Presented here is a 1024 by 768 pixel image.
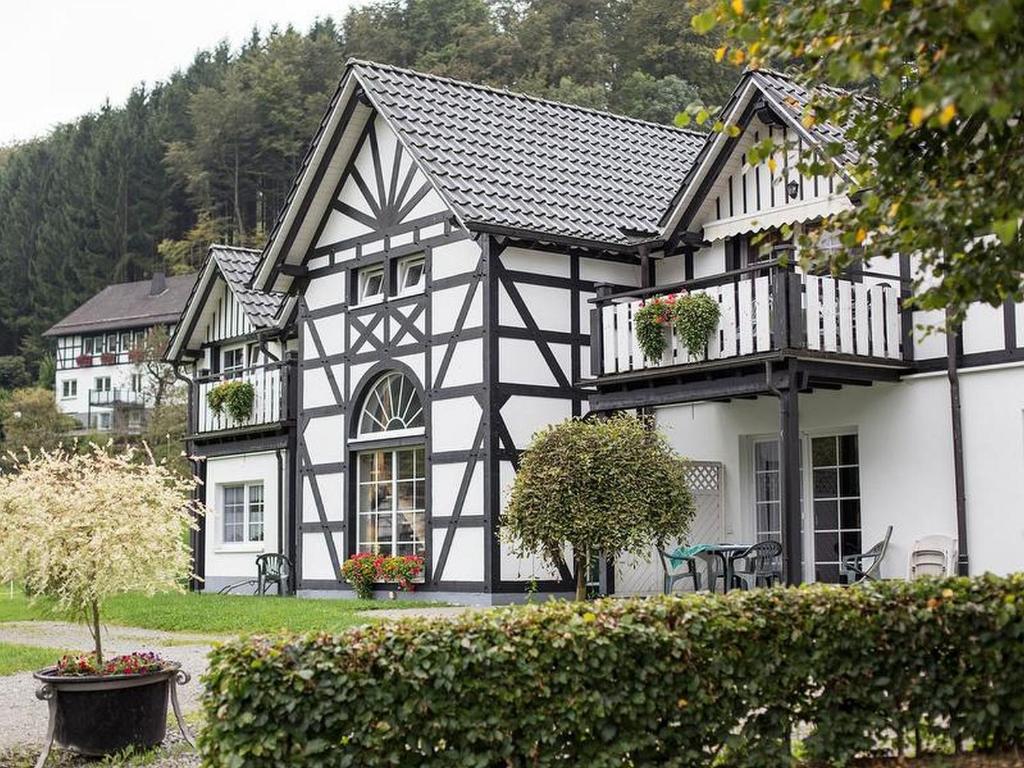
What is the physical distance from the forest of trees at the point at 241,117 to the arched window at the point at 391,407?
2287cm

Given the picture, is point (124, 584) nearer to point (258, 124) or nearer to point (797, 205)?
point (797, 205)

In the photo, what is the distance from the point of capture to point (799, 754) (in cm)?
736

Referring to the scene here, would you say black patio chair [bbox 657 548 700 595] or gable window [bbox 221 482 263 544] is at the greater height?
gable window [bbox 221 482 263 544]

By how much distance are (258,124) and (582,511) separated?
49598 mm

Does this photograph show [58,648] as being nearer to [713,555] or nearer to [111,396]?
[713,555]

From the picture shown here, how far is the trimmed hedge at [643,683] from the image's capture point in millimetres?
6285

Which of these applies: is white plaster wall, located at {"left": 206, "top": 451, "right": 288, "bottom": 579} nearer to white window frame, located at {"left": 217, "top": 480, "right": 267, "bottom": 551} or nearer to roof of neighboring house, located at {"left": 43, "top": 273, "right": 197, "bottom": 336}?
white window frame, located at {"left": 217, "top": 480, "right": 267, "bottom": 551}

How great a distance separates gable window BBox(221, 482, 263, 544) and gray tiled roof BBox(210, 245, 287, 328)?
3148 millimetres

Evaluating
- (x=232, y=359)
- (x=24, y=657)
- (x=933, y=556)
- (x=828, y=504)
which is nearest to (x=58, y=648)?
(x=24, y=657)

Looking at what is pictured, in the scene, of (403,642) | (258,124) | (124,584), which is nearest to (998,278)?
(403,642)

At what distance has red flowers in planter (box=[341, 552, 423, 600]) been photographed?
20.2 metres

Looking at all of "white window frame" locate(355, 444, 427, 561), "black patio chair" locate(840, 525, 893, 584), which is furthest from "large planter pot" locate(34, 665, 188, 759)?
"white window frame" locate(355, 444, 427, 561)

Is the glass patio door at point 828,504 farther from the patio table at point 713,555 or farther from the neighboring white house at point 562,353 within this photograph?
the patio table at point 713,555

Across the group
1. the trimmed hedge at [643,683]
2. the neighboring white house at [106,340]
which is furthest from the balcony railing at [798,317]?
the neighboring white house at [106,340]
